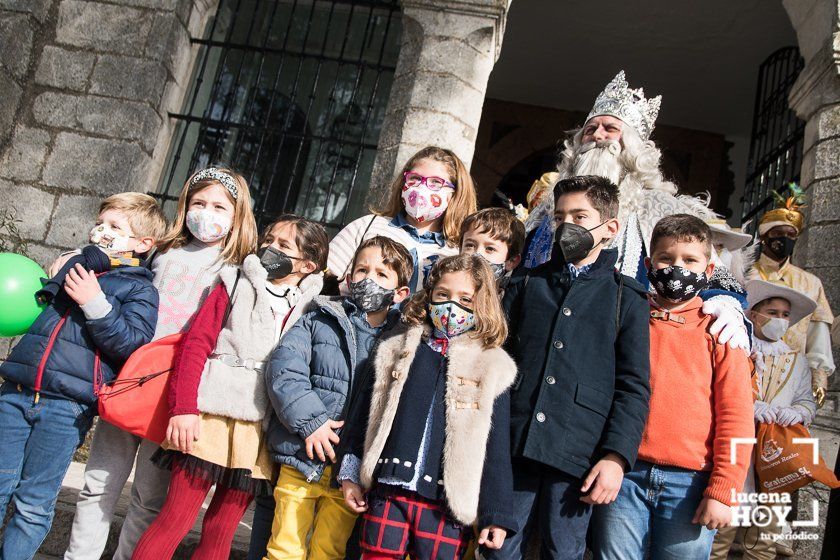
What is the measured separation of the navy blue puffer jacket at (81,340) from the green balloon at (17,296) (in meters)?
0.06

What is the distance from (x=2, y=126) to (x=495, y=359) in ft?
14.7

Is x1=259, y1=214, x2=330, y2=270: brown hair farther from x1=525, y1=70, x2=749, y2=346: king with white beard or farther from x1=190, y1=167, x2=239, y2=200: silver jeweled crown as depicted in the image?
x1=525, y1=70, x2=749, y2=346: king with white beard

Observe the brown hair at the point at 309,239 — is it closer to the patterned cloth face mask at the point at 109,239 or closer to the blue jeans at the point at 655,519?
the patterned cloth face mask at the point at 109,239

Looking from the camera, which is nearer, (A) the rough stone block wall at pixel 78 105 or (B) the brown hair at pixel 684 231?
(B) the brown hair at pixel 684 231

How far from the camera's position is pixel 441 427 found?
88.1 inches

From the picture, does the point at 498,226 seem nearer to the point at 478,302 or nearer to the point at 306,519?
the point at 478,302

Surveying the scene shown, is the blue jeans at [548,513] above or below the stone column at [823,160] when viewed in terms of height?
below

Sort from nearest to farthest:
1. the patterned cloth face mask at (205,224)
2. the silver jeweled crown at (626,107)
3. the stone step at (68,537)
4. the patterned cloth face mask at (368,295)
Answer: the patterned cloth face mask at (368,295)
the patterned cloth face mask at (205,224)
the stone step at (68,537)
the silver jeweled crown at (626,107)

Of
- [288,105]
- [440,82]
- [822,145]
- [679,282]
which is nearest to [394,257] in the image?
[679,282]

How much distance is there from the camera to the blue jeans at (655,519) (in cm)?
218

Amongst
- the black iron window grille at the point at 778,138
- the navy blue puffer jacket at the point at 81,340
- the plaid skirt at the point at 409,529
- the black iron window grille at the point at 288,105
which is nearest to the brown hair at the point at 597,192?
the plaid skirt at the point at 409,529

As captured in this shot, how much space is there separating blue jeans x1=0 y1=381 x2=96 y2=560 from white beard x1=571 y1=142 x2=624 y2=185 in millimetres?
2456

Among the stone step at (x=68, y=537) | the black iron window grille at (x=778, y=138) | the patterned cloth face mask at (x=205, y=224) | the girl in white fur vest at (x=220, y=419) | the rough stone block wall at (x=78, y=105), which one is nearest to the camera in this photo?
the girl in white fur vest at (x=220, y=419)

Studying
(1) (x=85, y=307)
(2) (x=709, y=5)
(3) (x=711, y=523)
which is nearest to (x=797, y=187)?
(2) (x=709, y=5)
